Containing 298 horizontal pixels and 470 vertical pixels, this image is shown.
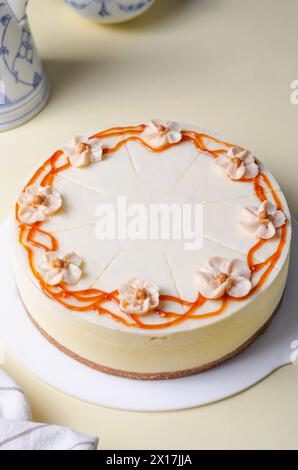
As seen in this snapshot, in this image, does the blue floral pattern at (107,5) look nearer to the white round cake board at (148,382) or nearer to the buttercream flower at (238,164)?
the buttercream flower at (238,164)

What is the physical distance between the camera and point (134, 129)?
223 cm

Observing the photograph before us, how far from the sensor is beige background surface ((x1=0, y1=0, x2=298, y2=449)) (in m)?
2.56

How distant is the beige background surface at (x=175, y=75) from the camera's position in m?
2.56

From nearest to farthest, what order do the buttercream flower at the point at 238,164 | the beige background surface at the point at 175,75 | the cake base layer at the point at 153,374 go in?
the cake base layer at the point at 153,374 < the buttercream flower at the point at 238,164 < the beige background surface at the point at 175,75

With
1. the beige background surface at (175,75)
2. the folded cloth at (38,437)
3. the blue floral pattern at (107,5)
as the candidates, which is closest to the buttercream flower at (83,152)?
the beige background surface at (175,75)

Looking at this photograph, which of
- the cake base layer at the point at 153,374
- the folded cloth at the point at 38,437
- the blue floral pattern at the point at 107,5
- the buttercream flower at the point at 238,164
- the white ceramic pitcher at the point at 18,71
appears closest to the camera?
the folded cloth at the point at 38,437

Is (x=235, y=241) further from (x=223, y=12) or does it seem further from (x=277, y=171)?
(x=223, y=12)

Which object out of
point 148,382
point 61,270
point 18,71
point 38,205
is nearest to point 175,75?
point 18,71

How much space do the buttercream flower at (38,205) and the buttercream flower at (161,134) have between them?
31 cm

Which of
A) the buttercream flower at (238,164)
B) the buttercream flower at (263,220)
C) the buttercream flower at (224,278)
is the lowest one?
the buttercream flower at (224,278)

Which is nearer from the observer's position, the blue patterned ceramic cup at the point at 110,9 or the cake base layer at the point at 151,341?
the cake base layer at the point at 151,341

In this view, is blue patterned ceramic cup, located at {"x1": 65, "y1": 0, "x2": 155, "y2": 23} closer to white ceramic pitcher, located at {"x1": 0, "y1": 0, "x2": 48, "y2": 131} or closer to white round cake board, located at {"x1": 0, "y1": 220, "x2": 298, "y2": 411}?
white ceramic pitcher, located at {"x1": 0, "y1": 0, "x2": 48, "y2": 131}

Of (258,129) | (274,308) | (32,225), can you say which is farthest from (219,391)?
(258,129)

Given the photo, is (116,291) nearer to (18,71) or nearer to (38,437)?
(38,437)
